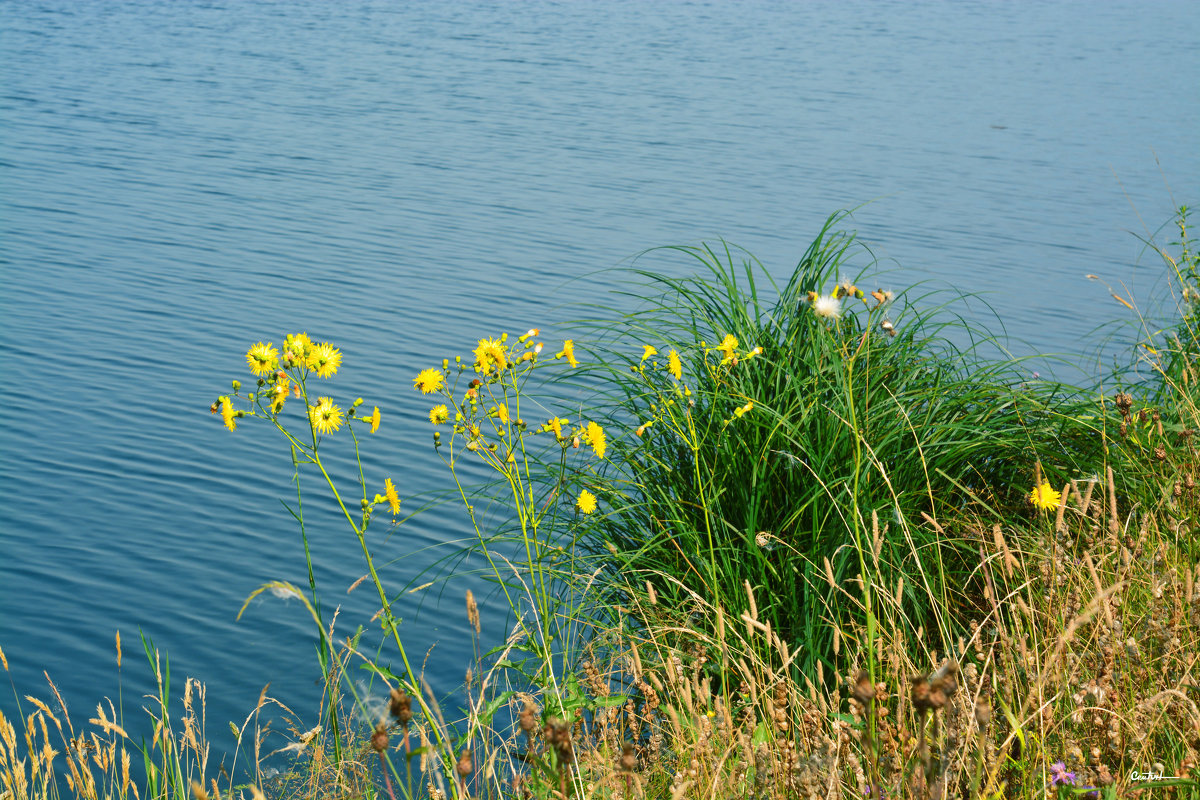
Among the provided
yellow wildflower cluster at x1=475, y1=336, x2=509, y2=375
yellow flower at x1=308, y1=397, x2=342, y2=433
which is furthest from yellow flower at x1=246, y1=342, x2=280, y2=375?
yellow wildflower cluster at x1=475, y1=336, x2=509, y2=375

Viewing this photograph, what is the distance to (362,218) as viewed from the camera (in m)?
11.0

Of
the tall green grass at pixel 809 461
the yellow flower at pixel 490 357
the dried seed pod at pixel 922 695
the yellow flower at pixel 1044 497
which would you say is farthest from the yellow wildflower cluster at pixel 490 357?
the dried seed pod at pixel 922 695

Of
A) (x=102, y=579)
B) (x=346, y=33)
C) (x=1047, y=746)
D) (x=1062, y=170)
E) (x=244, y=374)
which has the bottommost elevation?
(x=102, y=579)

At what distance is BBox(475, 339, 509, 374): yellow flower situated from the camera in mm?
2537

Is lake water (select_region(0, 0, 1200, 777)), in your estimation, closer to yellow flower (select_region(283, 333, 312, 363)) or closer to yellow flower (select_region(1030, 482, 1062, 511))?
yellow flower (select_region(283, 333, 312, 363))

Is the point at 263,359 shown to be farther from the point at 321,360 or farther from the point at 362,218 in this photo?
the point at 362,218

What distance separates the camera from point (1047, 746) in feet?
7.29

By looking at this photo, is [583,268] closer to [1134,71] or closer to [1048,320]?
[1048,320]

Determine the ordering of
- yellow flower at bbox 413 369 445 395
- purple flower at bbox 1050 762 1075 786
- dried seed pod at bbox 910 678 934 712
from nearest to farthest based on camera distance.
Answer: dried seed pod at bbox 910 678 934 712, purple flower at bbox 1050 762 1075 786, yellow flower at bbox 413 369 445 395

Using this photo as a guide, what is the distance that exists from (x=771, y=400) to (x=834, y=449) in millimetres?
319

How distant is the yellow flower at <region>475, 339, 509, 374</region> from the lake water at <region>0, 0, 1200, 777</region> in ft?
6.15

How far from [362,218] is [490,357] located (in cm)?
893

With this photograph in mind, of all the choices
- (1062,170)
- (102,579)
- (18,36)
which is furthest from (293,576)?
(18,36)

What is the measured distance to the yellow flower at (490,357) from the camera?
254cm
